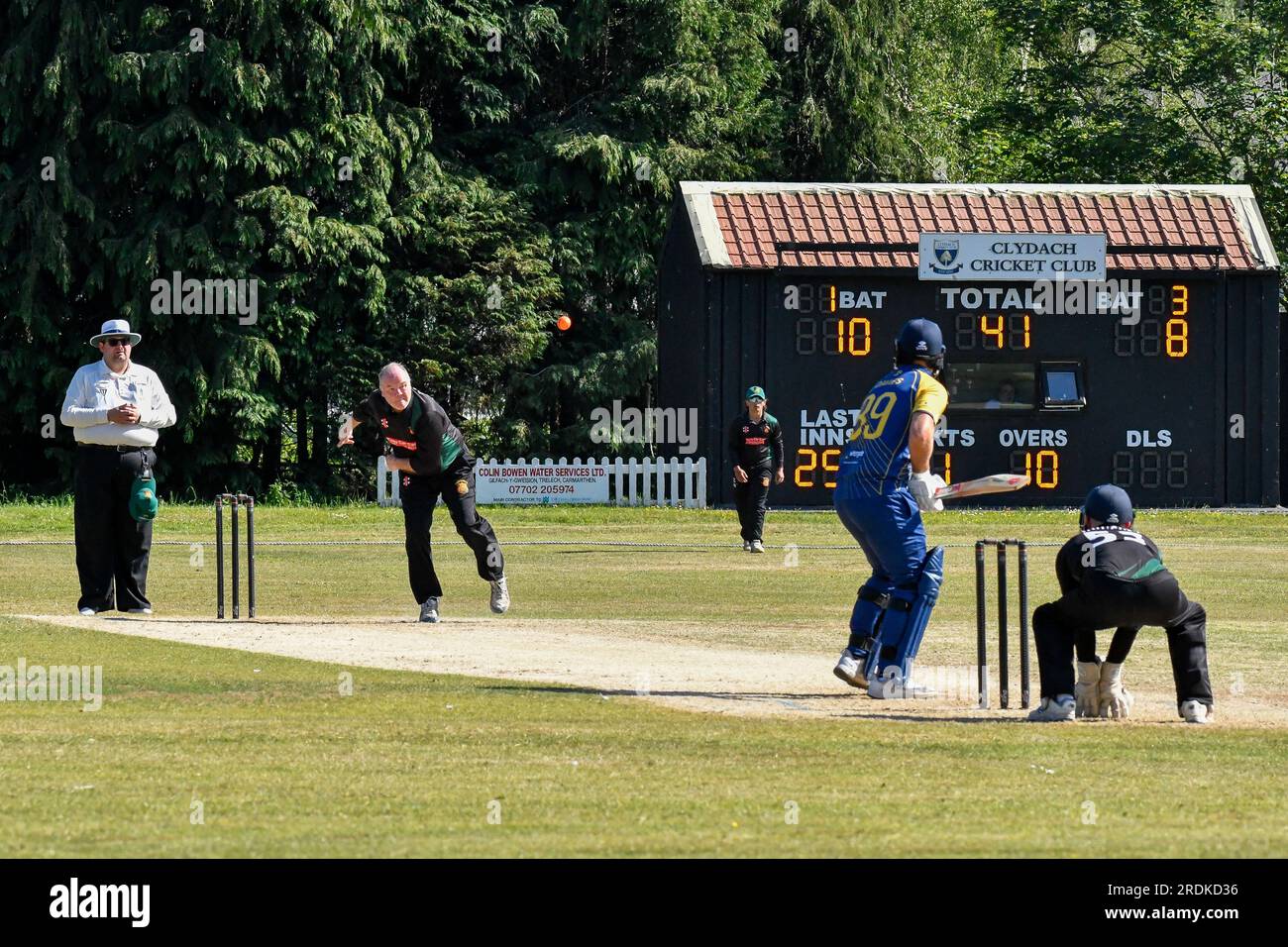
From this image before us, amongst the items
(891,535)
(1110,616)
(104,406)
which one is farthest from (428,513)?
(1110,616)

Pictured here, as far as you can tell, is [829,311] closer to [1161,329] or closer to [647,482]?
[647,482]

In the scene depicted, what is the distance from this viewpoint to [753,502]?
26312 mm

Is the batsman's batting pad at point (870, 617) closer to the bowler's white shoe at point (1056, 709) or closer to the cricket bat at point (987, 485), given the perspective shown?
the cricket bat at point (987, 485)

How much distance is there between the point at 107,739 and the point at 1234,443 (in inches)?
1123

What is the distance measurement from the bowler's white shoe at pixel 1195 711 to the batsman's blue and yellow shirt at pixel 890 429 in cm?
196

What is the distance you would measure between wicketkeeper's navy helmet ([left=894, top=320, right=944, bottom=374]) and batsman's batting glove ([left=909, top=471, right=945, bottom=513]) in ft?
2.56

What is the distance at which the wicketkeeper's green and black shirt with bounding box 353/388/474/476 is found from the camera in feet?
53.8

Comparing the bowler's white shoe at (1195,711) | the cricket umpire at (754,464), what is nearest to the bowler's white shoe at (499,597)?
the bowler's white shoe at (1195,711)

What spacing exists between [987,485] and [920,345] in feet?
4.60

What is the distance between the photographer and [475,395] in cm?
4188

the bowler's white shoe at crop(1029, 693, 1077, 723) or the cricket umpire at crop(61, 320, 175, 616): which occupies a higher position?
the cricket umpire at crop(61, 320, 175, 616)

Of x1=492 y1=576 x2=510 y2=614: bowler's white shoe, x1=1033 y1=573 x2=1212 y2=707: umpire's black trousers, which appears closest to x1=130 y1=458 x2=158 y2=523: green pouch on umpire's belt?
x1=492 y1=576 x2=510 y2=614: bowler's white shoe

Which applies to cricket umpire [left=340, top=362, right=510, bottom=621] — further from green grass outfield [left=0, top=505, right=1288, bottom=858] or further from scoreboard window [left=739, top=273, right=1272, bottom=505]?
scoreboard window [left=739, top=273, right=1272, bottom=505]

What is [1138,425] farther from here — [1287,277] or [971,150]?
[971,150]
